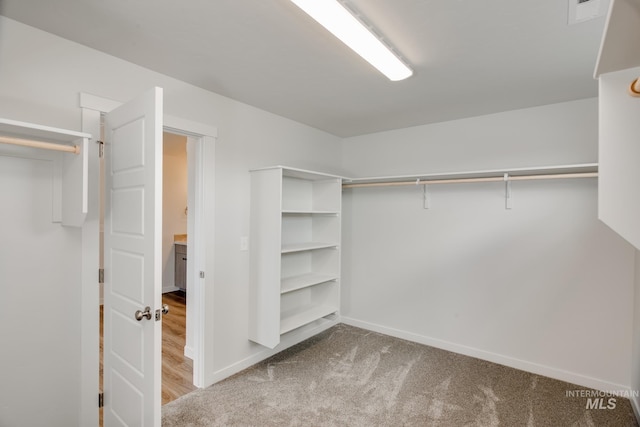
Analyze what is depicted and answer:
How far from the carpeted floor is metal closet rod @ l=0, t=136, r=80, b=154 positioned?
6.14 feet

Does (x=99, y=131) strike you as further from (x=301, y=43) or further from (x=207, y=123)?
(x=301, y=43)

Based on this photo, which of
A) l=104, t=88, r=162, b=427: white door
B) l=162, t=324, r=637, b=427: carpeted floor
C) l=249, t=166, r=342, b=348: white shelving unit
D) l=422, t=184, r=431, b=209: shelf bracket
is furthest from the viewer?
l=422, t=184, r=431, b=209: shelf bracket

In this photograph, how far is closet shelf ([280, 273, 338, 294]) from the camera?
3029mm

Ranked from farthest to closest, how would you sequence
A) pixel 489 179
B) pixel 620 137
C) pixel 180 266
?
pixel 180 266
pixel 489 179
pixel 620 137

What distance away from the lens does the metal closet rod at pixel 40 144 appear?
4.67 feet

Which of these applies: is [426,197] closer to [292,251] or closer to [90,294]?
[292,251]

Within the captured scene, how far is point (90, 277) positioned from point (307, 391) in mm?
1780

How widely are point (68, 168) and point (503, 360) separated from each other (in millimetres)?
3799

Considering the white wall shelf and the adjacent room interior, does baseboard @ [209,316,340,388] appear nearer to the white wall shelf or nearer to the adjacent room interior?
the adjacent room interior

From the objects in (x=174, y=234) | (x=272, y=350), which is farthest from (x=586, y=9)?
(x=174, y=234)

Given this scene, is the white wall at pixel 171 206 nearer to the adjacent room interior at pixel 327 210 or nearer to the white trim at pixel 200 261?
the adjacent room interior at pixel 327 210

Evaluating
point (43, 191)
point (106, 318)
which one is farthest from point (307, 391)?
point (43, 191)

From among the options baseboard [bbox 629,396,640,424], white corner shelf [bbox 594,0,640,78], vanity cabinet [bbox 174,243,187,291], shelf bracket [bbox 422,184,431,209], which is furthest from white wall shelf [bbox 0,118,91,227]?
baseboard [bbox 629,396,640,424]
